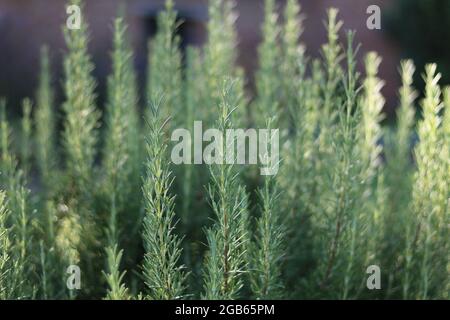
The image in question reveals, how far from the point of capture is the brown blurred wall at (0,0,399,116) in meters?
6.71

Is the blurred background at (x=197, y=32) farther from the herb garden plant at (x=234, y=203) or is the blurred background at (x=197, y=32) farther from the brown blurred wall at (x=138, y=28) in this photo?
the herb garden plant at (x=234, y=203)

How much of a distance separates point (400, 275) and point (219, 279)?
1.62 ft

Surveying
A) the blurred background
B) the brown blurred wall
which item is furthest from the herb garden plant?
the brown blurred wall

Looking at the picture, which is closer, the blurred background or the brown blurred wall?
the blurred background

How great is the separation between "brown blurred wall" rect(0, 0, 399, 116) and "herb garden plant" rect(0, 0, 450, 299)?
4.86 meters

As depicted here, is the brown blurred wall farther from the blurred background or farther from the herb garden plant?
the herb garden plant

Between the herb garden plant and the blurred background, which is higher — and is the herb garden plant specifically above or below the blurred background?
below

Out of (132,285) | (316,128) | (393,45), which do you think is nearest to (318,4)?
(393,45)

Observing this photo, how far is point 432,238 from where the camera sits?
1.36 m

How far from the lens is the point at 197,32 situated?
750 centimetres

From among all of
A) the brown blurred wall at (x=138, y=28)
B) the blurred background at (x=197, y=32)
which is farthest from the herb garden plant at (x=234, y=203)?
the brown blurred wall at (x=138, y=28)

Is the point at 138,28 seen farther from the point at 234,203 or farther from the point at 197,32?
the point at 234,203

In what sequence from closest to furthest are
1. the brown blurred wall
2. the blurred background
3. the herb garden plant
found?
1. the herb garden plant
2. the blurred background
3. the brown blurred wall

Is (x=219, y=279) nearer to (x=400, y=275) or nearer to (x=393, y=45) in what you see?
(x=400, y=275)
